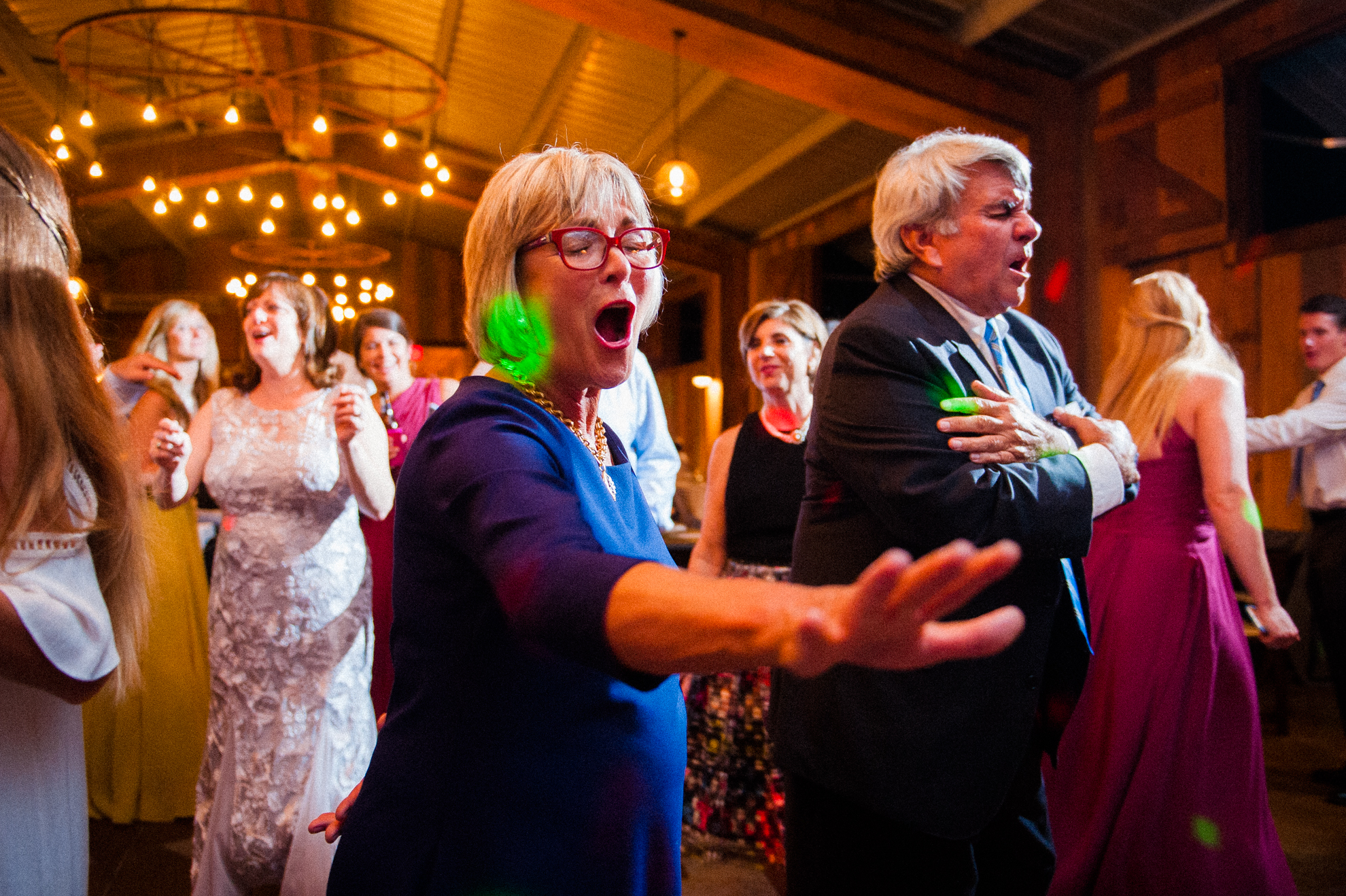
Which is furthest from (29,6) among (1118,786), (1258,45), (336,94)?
(1118,786)

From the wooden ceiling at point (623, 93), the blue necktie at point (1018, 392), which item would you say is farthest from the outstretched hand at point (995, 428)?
the wooden ceiling at point (623, 93)

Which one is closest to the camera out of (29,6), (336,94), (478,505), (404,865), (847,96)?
(478,505)

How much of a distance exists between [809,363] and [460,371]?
45.7 ft

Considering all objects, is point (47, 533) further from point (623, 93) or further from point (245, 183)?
point (245, 183)

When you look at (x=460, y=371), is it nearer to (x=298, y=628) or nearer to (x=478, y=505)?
(x=298, y=628)

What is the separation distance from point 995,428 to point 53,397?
1.34m

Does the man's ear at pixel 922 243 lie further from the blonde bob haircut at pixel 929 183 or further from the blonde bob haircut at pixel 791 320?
the blonde bob haircut at pixel 791 320

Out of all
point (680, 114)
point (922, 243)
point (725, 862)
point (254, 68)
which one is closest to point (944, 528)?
point (922, 243)

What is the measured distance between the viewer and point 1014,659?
1.46 metres

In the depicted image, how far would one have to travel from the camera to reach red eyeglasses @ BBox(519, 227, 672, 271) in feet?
3.47

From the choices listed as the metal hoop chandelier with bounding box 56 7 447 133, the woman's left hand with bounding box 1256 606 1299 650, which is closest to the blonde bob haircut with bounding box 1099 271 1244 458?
the woman's left hand with bounding box 1256 606 1299 650

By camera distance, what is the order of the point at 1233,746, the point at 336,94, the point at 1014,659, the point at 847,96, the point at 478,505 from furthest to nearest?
the point at 336,94, the point at 847,96, the point at 1233,746, the point at 1014,659, the point at 478,505

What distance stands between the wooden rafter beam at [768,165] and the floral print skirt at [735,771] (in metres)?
6.22

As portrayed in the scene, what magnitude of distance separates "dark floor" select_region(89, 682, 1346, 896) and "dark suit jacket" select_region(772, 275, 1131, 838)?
5.49 ft
